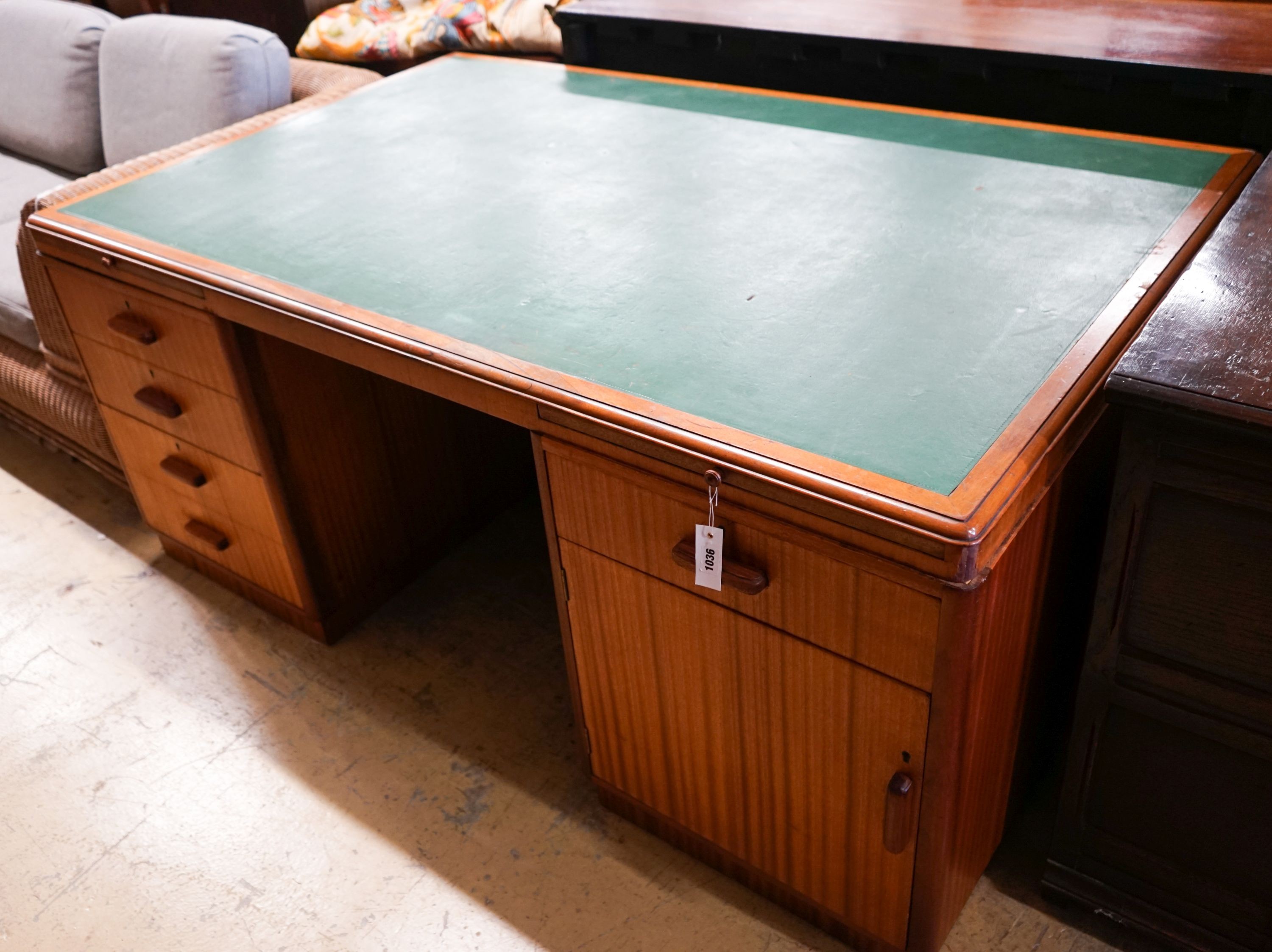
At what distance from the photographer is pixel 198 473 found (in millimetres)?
1602

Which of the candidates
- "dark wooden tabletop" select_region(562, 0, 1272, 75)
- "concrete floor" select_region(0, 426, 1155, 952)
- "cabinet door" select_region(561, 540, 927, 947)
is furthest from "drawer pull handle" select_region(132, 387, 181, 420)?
"dark wooden tabletop" select_region(562, 0, 1272, 75)

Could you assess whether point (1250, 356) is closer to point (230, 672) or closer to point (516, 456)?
point (516, 456)

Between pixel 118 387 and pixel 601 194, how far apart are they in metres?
0.84

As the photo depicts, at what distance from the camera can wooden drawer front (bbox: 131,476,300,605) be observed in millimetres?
1613

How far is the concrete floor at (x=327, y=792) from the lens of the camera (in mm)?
1246

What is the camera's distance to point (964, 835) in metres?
1.06

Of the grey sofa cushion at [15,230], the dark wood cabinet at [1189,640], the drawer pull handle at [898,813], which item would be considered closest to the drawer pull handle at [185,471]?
the grey sofa cushion at [15,230]

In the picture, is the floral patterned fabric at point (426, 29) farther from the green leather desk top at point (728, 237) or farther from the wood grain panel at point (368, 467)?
the wood grain panel at point (368, 467)

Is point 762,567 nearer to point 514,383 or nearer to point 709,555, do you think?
point 709,555

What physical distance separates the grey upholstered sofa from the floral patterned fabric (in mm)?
190

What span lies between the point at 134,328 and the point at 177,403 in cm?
13

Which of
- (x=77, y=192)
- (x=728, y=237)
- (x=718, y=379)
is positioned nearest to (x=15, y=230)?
(x=77, y=192)

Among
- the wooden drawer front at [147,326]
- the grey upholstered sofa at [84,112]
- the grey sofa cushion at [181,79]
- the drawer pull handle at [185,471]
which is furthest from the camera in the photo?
the grey sofa cushion at [181,79]

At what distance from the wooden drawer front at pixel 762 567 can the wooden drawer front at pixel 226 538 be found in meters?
0.71
